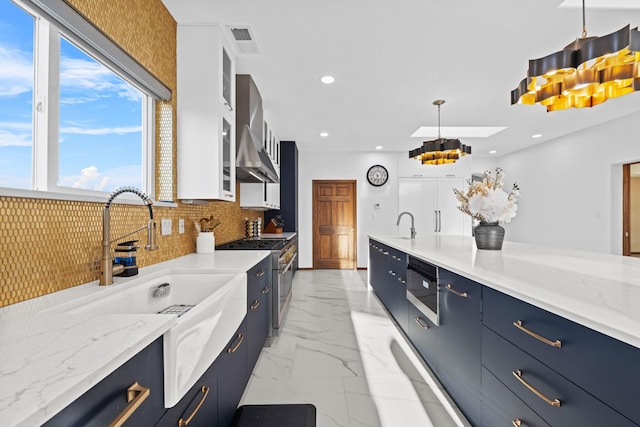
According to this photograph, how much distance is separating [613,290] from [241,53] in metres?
2.95

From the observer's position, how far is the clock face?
6910 mm

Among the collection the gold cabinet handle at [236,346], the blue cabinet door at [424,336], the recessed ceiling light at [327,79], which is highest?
the recessed ceiling light at [327,79]

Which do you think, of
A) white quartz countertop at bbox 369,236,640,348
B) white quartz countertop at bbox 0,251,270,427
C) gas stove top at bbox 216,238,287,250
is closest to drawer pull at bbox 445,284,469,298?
white quartz countertop at bbox 369,236,640,348

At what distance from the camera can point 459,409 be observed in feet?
5.85

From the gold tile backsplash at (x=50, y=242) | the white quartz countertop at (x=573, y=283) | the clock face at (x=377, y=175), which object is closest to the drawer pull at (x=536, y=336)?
the white quartz countertop at (x=573, y=283)

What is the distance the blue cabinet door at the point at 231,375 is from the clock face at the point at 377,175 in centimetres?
546

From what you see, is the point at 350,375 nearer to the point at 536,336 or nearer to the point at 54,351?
the point at 536,336

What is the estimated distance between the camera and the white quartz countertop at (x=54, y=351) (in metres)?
0.49

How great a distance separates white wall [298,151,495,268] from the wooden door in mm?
120

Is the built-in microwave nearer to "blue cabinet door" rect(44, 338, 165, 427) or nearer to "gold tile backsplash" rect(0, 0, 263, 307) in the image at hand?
"blue cabinet door" rect(44, 338, 165, 427)

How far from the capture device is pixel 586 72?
1.71m

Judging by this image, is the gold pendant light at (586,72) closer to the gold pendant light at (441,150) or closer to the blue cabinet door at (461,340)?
the blue cabinet door at (461,340)

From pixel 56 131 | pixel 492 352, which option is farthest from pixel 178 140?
pixel 492 352

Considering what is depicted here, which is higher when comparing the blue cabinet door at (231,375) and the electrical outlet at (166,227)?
the electrical outlet at (166,227)
